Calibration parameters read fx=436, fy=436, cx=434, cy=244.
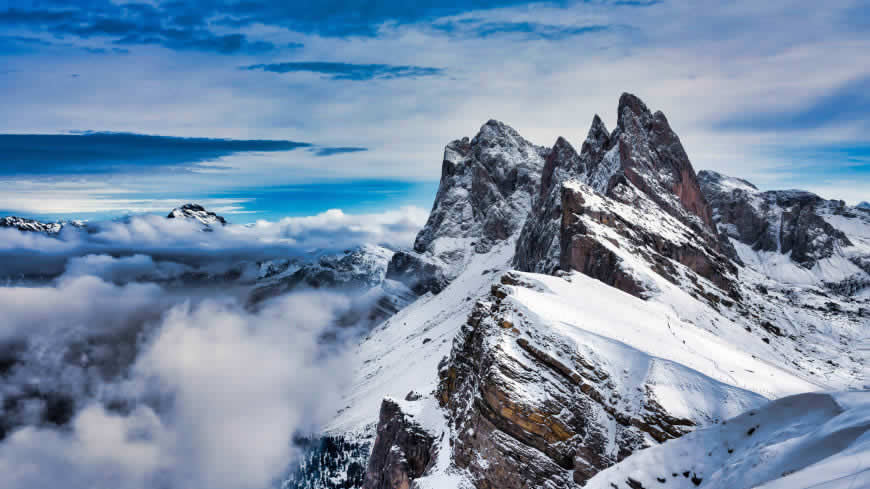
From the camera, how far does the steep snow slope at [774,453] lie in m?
8.59

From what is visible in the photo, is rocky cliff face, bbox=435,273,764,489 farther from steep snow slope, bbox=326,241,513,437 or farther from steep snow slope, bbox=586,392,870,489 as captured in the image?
steep snow slope, bbox=326,241,513,437

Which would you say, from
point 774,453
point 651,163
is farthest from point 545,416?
point 651,163

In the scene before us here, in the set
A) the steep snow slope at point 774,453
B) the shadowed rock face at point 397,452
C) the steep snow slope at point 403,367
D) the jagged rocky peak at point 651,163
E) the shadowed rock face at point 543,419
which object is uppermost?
the jagged rocky peak at point 651,163

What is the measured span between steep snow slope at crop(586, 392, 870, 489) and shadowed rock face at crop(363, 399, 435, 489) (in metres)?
25.9

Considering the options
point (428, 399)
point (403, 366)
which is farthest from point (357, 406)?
point (428, 399)

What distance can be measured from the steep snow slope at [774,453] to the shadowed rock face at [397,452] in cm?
2594

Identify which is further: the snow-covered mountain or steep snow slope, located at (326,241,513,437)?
steep snow slope, located at (326,241,513,437)

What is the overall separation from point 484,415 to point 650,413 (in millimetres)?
12166

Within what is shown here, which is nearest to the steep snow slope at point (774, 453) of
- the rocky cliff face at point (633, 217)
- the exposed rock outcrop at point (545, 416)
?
the exposed rock outcrop at point (545, 416)

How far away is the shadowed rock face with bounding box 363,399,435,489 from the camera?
42.5 metres

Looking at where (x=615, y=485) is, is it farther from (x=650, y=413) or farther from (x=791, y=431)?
(x=650, y=413)

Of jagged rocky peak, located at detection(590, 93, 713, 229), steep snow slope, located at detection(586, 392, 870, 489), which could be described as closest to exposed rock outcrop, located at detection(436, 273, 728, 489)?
steep snow slope, located at detection(586, 392, 870, 489)

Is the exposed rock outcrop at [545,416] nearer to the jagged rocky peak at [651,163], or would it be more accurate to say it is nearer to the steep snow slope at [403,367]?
the jagged rocky peak at [651,163]

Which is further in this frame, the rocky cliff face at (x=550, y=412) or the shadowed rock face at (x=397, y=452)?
the shadowed rock face at (x=397, y=452)
